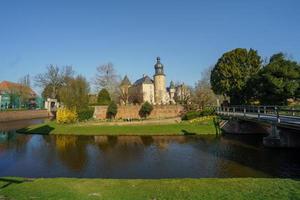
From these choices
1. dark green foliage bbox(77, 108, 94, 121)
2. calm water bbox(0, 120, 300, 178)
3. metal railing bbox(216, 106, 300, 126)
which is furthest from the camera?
dark green foliage bbox(77, 108, 94, 121)

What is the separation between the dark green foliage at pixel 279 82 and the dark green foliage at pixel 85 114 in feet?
83.0

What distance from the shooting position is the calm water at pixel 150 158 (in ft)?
56.0

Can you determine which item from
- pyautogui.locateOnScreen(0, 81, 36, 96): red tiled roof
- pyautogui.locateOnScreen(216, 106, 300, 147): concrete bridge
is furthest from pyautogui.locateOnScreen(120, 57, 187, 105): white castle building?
pyautogui.locateOnScreen(216, 106, 300, 147): concrete bridge

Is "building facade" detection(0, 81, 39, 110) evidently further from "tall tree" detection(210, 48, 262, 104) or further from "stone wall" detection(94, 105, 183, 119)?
"tall tree" detection(210, 48, 262, 104)

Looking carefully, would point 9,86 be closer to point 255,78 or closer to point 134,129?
point 134,129

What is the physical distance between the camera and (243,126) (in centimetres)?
3409

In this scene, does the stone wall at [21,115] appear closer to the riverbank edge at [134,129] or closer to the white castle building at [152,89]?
the white castle building at [152,89]

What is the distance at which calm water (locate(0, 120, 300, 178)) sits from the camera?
1708 cm

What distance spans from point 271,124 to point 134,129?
18.6 m

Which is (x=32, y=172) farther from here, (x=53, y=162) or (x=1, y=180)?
(x=1, y=180)

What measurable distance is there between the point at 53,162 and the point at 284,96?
26.4 metres

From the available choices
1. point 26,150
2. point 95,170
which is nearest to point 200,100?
point 26,150

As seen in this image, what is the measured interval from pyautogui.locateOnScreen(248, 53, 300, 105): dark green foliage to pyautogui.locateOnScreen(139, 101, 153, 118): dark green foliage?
57.6 ft

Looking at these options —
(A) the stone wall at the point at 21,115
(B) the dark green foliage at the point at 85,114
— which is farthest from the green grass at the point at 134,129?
(A) the stone wall at the point at 21,115
